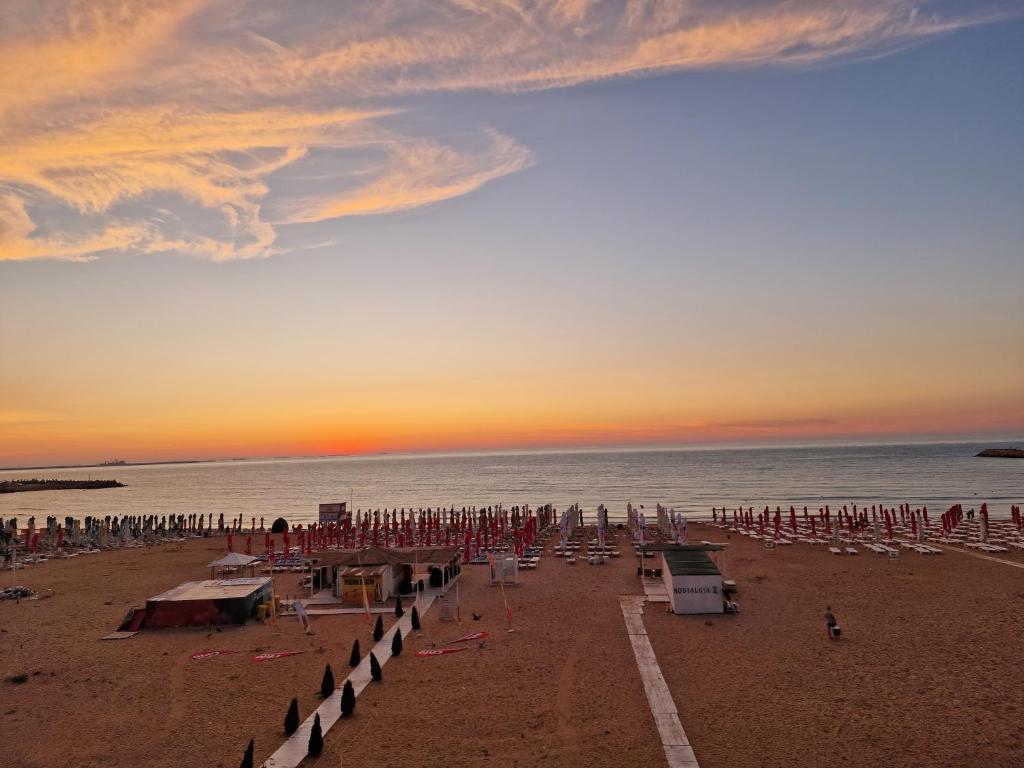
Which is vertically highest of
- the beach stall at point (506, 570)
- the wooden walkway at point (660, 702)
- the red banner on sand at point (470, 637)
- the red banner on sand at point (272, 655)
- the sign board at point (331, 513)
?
the sign board at point (331, 513)

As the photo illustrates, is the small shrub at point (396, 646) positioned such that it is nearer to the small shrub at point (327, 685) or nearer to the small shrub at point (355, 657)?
the small shrub at point (355, 657)

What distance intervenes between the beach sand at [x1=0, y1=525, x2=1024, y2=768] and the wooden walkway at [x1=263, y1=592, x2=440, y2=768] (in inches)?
18.6

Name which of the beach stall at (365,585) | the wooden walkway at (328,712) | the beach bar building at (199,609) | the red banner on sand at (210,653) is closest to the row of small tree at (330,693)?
the wooden walkway at (328,712)

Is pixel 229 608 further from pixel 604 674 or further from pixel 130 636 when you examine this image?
pixel 604 674

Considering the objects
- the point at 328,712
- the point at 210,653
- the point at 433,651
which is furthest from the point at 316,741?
the point at 210,653

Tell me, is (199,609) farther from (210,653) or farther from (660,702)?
(660,702)

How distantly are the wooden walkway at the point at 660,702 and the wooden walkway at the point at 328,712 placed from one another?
8.05 m

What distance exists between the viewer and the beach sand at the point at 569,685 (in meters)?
14.4

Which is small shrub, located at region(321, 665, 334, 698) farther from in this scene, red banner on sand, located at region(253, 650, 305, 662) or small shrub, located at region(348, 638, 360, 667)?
red banner on sand, located at region(253, 650, 305, 662)

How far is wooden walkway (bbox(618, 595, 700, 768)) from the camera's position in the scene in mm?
13789

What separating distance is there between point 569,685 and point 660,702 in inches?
104

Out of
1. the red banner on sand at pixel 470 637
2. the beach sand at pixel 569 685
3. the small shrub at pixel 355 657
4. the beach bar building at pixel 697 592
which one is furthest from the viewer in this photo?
the beach bar building at pixel 697 592

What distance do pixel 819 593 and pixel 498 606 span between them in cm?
1418

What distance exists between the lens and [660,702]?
16.6m
